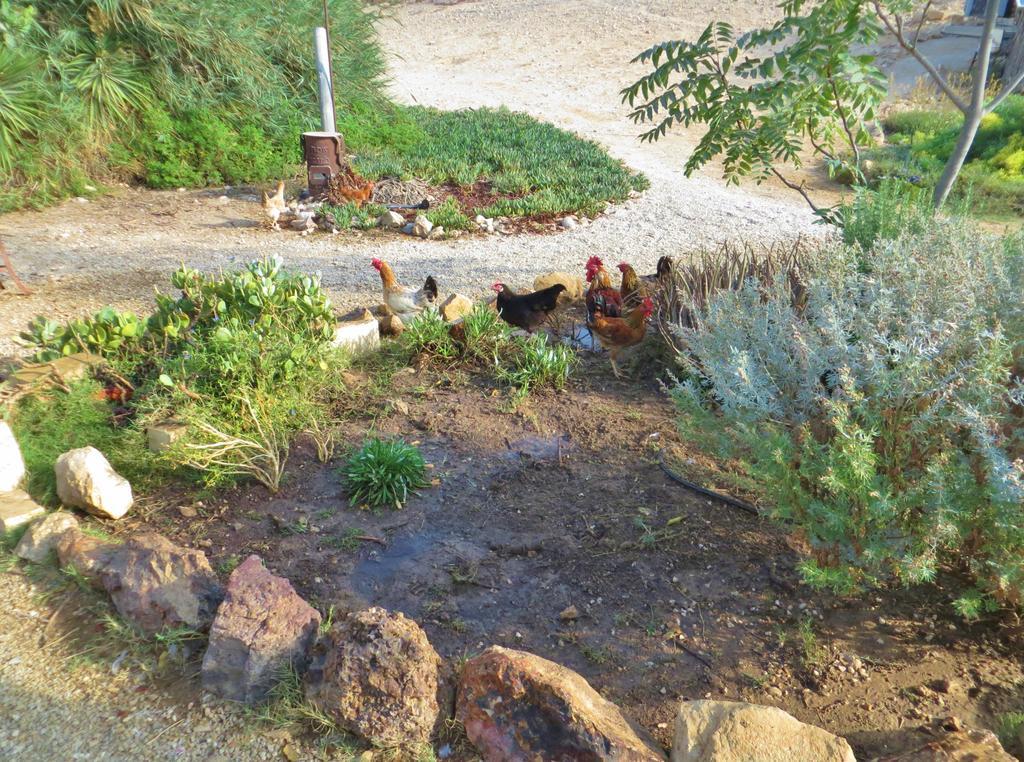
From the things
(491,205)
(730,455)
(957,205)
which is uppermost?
(957,205)

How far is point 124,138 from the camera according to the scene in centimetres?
935

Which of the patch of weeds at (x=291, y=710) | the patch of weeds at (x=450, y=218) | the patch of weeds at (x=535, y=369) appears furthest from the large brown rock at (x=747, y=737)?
the patch of weeds at (x=450, y=218)

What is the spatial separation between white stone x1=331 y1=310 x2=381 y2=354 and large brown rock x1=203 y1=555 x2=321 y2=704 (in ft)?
7.18

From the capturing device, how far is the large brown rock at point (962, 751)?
1.94 m

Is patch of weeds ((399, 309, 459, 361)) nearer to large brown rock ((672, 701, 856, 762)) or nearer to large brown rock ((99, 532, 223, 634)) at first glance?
large brown rock ((99, 532, 223, 634))

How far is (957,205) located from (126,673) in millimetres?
4692

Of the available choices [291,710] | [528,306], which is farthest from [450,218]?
[291,710]

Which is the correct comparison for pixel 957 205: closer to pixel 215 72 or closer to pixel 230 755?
pixel 230 755

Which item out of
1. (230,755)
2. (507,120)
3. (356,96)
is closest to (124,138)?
(356,96)

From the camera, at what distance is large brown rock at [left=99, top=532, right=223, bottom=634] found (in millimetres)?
2738

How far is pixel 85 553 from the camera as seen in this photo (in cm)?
304

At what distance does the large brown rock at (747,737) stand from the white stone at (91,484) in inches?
102

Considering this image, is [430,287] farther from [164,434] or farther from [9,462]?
[9,462]

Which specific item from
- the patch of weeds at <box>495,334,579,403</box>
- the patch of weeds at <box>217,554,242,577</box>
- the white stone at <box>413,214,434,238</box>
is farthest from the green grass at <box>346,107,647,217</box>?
the patch of weeds at <box>217,554,242,577</box>
